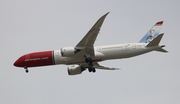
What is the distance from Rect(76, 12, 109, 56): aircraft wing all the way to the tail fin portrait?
22.5 feet

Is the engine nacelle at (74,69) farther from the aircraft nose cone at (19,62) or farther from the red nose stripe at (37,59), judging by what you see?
the aircraft nose cone at (19,62)

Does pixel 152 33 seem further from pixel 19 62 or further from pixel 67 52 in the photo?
pixel 19 62

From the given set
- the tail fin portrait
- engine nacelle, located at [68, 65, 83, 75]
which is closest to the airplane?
the tail fin portrait

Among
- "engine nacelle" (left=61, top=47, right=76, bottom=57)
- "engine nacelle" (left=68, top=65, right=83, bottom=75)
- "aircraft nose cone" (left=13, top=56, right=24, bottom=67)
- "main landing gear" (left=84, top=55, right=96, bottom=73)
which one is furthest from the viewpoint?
"engine nacelle" (left=68, top=65, right=83, bottom=75)

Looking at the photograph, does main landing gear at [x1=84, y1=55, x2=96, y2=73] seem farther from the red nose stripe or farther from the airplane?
the red nose stripe

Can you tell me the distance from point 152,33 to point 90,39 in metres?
8.92

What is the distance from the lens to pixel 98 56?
160 feet

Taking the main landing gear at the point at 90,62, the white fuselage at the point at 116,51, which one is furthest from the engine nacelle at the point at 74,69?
the white fuselage at the point at 116,51

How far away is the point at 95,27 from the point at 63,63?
22.6 ft

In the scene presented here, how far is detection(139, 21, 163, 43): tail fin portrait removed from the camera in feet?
169

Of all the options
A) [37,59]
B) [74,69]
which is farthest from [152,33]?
[37,59]

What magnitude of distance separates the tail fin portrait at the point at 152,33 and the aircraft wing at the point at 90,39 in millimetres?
6857

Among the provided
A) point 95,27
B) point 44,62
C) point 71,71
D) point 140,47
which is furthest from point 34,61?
point 140,47

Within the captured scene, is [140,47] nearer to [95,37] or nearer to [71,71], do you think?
[95,37]
